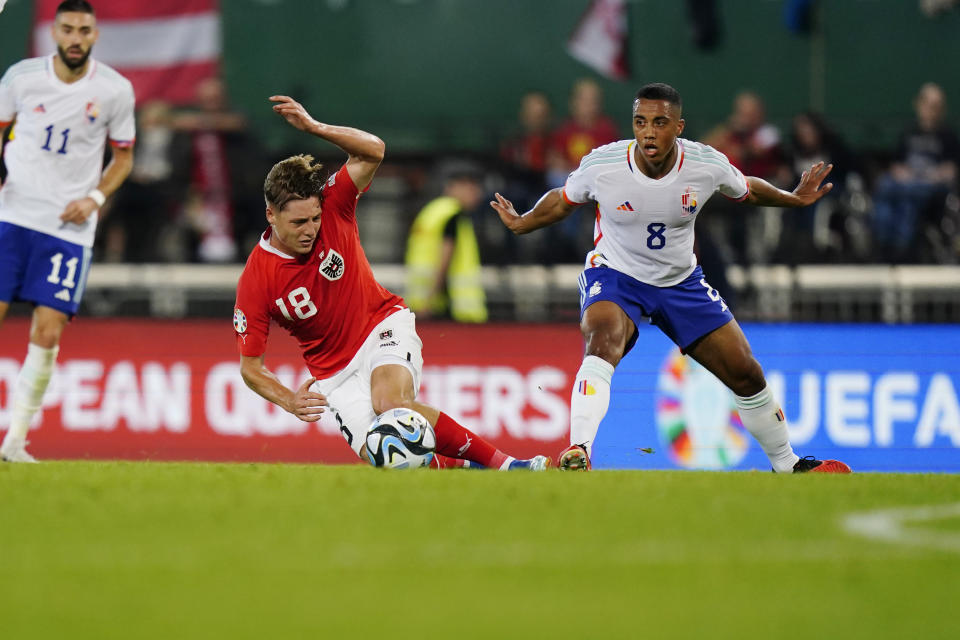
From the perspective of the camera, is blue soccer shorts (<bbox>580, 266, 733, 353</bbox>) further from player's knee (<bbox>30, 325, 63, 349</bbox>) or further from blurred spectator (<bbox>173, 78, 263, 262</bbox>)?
blurred spectator (<bbox>173, 78, 263, 262</bbox>)

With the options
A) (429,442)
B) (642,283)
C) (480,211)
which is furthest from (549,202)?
(480,211)

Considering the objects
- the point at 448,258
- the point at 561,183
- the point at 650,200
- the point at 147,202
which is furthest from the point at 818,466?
the point at 147,202

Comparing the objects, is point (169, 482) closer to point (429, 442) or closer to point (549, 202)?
point (429, 442)

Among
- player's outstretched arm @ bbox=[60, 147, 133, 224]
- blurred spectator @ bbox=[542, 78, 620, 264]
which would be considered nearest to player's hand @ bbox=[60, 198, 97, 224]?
player's outstretched arm @ bbox=[60, 147, 133, 224]

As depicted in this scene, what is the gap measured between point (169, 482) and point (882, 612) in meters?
3.93

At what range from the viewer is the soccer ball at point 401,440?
7379mm

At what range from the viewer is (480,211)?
43.9 feet

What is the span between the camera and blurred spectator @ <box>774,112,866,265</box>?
517 inches

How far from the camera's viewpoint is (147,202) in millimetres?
13828

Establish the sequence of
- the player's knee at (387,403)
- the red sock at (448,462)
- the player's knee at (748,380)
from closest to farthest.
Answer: the player's knee at (387,403) → the player's knee at (748,380) → the red sock at (448,462)

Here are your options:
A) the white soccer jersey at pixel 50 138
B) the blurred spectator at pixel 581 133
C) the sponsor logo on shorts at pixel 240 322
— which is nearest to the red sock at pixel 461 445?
the sponsor logo on shorts at pixel 240 322

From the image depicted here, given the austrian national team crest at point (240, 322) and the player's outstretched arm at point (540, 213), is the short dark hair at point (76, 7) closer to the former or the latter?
the austrian national team crest at point (240, 322)

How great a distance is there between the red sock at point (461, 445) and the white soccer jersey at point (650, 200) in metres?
1.20

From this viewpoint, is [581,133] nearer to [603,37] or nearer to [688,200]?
[603,37]
